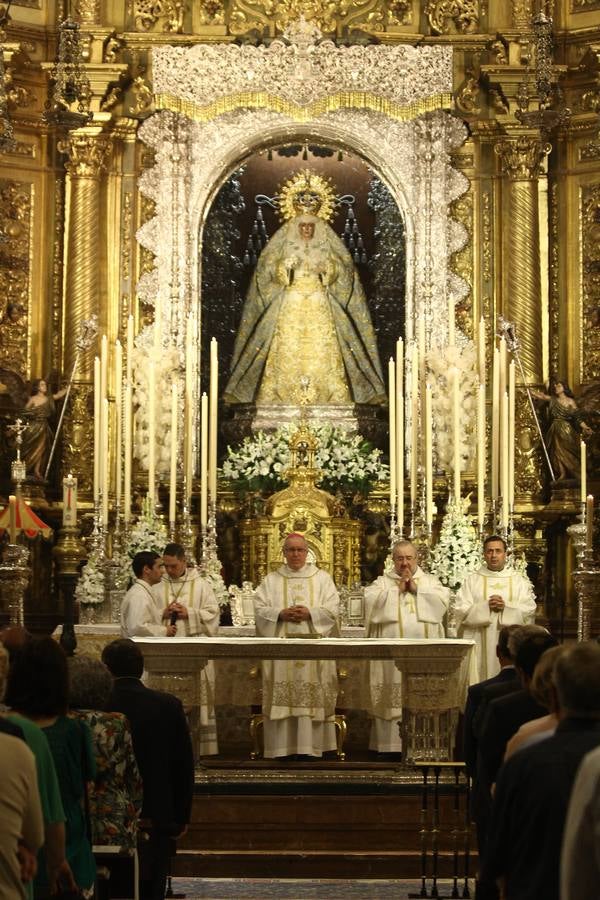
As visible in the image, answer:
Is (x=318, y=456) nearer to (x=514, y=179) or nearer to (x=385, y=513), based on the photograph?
(x=385, y=513)

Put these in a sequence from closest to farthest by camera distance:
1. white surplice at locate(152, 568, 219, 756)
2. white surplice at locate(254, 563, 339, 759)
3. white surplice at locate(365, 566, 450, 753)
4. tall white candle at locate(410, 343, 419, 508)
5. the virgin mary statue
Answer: white surplice at locate(254, 563, 339, 759), white surplice at locate(152, 568, 219, 756), white surplice at locate(365, 566, 450, 753), tall white candle at locate(410, 343, 419, 508), the virgin mary statue

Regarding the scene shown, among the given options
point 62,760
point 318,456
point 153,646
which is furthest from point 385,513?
point 62,760

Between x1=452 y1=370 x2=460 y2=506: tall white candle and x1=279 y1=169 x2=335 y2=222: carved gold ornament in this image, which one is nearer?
x1=452 y1=370 x2=460 y2=506: tall white candle

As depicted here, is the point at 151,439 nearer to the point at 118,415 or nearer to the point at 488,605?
the point at 118,415

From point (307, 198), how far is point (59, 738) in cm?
1334

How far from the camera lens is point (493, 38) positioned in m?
19.1

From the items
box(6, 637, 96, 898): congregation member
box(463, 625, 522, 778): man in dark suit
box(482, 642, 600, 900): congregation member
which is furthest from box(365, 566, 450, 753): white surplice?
box(482, 642, 600, 900): congregation member

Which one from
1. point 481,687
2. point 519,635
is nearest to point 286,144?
point 481,687

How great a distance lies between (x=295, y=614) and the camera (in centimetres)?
1380

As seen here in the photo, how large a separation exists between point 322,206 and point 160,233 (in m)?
1.76

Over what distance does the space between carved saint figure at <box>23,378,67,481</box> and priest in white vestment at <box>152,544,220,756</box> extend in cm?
343

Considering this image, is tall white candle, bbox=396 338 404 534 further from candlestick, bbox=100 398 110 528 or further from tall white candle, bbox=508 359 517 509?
candlestick, bbox=100 398 110 528

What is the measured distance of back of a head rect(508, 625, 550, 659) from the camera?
7.81 m

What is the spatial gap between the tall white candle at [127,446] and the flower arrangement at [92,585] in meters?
0.47
